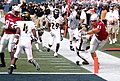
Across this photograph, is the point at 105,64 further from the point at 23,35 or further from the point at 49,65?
the point at 23,35

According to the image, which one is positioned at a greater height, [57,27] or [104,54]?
[57,27]

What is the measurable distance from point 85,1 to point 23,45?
33.1 meters

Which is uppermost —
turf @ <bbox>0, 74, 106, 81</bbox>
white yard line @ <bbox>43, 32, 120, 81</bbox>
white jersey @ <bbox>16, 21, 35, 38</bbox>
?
white jersey @ <bbox>16, 21, 35, 38</bbox>

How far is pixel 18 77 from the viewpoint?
13695mm

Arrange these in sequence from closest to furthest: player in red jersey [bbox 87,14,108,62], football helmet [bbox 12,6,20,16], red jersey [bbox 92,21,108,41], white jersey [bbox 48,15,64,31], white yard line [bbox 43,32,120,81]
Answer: white yard line [bbox 43,32,120,81] < football helmet [bbox 12,6,20,16] < player in red jersey [bbox 87,14,108,62] < red jersey [bbox 92,21,108,41] < white jersey [bbox 48,15,64,31]

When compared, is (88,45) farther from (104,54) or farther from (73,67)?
(104,54)

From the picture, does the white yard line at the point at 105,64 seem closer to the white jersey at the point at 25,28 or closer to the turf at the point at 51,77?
the turf at the point at 51,77

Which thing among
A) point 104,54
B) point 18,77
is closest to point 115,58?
point 104,54

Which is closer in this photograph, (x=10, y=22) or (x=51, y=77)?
(x=51, y=77)

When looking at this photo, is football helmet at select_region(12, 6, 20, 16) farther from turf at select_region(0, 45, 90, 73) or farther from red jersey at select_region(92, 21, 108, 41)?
red jersey at select_region(92, 21, 108, 41)

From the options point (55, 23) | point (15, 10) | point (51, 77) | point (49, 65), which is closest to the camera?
point (51, 77)

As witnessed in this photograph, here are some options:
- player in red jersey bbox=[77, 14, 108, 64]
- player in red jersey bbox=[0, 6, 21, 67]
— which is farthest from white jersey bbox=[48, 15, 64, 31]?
player in red jersey bbox=[0, 6, 21, 67]

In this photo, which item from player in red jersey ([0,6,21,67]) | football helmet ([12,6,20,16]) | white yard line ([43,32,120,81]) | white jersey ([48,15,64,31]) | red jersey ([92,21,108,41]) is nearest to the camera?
white yard line ([43,32,120,81])

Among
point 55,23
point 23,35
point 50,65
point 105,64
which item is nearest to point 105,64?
point 105,64
